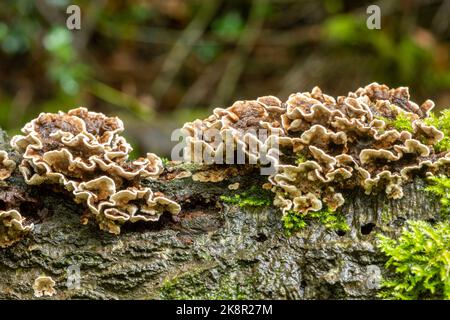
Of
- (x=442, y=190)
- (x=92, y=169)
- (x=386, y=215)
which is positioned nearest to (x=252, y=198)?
(x=386, y=215)

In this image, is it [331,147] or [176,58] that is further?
[176,58]

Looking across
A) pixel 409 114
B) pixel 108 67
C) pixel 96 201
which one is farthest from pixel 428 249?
pixel 108 67

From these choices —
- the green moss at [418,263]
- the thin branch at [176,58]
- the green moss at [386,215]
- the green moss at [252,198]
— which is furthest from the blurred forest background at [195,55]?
the green moss at [418,263]

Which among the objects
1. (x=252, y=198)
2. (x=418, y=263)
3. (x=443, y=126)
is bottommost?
(x=418, y=263)

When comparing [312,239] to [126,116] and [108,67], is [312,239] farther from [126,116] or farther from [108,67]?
[108,67]

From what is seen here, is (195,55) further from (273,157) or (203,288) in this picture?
(203,288)

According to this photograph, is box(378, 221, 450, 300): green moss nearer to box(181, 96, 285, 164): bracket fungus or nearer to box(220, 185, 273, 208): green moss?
box(220, 185, 273, 208): green moss

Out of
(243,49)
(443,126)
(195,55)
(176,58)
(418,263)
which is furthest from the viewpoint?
(195,55)
